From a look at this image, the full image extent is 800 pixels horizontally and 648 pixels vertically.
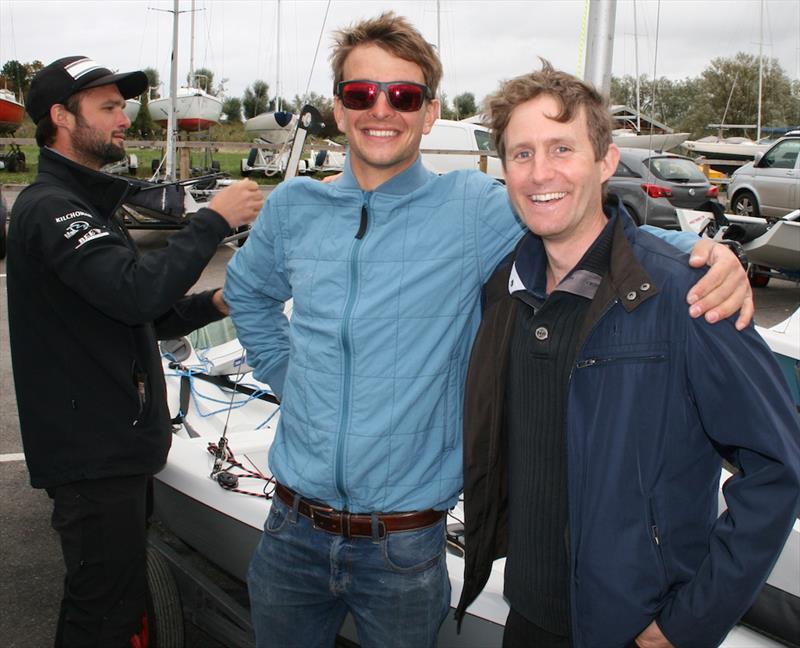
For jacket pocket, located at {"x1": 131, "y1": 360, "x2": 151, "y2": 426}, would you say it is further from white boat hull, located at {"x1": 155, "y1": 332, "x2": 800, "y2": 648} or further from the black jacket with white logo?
white boat hull, located at {"x1": 155, "y1": 332, "x2": 800, "y2": 648}

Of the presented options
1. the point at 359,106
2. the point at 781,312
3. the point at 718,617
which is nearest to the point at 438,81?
the point at 359,106

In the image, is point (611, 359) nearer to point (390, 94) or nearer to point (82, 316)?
point (390, 94)

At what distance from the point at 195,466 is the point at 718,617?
2406mm

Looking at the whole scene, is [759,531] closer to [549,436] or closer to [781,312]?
[549,436]

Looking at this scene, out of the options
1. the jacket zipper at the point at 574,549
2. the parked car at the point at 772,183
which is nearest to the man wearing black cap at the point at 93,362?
the jacket zipper at the point at 574,549

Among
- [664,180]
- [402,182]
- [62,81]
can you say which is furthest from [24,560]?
[664,180]

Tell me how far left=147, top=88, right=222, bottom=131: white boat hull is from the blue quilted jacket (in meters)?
21.8

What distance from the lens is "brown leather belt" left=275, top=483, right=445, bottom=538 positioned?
192cm

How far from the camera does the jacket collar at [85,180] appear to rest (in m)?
2.48

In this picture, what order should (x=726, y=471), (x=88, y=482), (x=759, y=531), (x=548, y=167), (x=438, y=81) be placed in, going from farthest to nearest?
(x=726, y=471), (x=88, y=482), (x=438, y=81), (x=548, y=167), (x=759, y=531)

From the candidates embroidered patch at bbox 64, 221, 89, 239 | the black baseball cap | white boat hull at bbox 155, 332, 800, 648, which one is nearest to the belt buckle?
white boat hull at bbox 155, 332, 800, 648

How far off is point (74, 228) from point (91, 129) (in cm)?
52

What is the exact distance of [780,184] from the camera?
45.1ft

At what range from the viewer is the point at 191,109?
2316 centimetres
